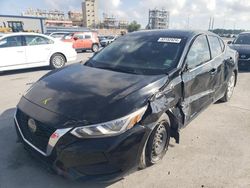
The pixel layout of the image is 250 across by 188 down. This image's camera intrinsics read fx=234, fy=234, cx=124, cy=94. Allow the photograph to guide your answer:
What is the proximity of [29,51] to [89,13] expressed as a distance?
389ft

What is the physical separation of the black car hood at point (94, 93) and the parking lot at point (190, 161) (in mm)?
843

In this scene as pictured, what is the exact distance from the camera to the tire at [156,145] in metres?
2.71

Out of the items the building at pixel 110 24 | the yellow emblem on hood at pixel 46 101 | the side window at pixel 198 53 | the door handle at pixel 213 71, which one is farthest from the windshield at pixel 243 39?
the building at pixel 110 24

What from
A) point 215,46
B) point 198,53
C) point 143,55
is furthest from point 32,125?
point 215,46

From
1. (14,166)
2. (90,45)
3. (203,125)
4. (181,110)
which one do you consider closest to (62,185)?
(14,166)

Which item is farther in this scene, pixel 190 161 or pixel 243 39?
pixel 243 39

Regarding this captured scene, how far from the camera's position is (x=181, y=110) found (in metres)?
3.19

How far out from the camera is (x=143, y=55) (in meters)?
3.52

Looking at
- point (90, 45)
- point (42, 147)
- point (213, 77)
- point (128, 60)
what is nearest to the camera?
point (42, 147)

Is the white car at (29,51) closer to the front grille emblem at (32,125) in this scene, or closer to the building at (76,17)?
the front grille emblem at (32,125)

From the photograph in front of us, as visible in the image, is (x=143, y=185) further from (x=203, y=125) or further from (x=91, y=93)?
(x=203, y=125)

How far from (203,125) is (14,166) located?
315 centimetres

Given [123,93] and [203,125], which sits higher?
[123,93]

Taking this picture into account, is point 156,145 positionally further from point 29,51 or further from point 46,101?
point 29,51
